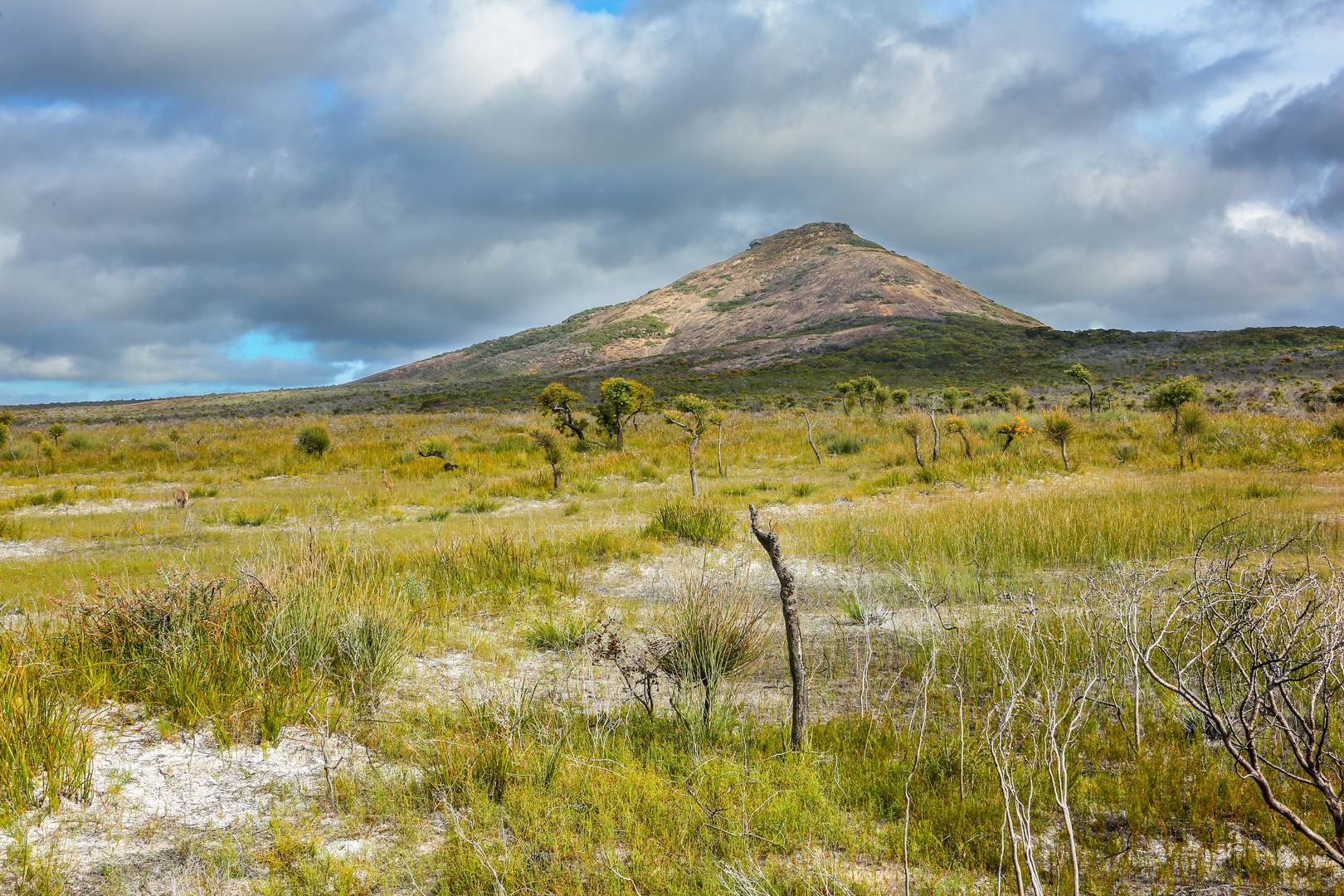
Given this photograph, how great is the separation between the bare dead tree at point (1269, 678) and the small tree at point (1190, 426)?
1294 cm

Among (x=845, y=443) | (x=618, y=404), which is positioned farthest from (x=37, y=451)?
(x=845, y=443)

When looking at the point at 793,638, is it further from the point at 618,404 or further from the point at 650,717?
the point at 618,404

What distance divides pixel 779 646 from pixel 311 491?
13.7 metres

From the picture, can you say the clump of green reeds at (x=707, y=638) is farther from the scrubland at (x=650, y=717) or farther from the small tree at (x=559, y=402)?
the small tree at (x=559, y=402)

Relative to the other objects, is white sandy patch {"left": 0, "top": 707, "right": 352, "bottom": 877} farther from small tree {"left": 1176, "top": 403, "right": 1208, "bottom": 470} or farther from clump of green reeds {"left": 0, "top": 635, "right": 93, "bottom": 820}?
small tree {"left": 1176, "top": 403, "right": 1208, "bottom": 470}

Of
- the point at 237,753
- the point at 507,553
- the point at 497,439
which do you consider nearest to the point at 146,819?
the point at 237,753

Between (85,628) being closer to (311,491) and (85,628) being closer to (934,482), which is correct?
(311,491)

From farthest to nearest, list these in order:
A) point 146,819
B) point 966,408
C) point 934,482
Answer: point 966,408
point 934,482
point 146,819

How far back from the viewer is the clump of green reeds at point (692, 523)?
9984 mm

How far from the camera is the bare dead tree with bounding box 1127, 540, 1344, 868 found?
198cm

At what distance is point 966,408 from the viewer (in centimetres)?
3622

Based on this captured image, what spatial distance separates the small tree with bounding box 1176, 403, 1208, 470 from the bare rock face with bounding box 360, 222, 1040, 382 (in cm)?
7411

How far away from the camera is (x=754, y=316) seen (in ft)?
469

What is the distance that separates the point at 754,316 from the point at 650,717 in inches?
5659
